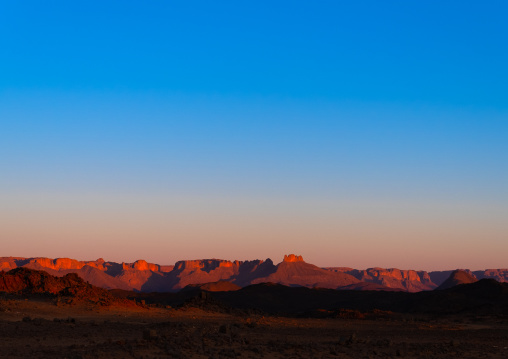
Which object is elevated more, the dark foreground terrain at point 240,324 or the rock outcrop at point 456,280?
the rock outcrop at point 456,280

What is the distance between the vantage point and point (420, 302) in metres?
76.4

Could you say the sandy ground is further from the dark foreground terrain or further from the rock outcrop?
the rock outcrop

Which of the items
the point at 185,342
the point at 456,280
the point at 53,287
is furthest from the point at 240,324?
the point at 456,280

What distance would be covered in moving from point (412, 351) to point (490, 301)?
5610cm

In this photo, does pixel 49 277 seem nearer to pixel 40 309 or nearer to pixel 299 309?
pixel 40 309

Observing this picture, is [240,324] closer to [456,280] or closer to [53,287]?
[53,287]

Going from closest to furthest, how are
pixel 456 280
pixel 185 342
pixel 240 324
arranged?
pixel 185 342 → pixel 240 324 → pixel 456 280

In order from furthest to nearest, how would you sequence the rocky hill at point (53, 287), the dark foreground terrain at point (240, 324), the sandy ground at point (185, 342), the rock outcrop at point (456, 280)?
the rock outcrop at point (456, 280) → the rocky hill at point (53, 287) → the dark foreground terrain at point (240, 324) → the sandy ground at point (185, 342)

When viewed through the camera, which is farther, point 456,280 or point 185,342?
point 456,280

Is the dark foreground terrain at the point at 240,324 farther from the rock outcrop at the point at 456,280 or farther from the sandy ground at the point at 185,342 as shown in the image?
the rock outcrop at the point at 456,280

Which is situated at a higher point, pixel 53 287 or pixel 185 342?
A: pixel 53 287

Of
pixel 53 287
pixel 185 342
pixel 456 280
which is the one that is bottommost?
pixel 185 342

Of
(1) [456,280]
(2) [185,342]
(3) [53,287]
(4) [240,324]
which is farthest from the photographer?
(1) [456,280]

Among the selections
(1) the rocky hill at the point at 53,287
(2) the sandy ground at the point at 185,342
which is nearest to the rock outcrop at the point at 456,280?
(2) the sandy ground at the point at 185,342
